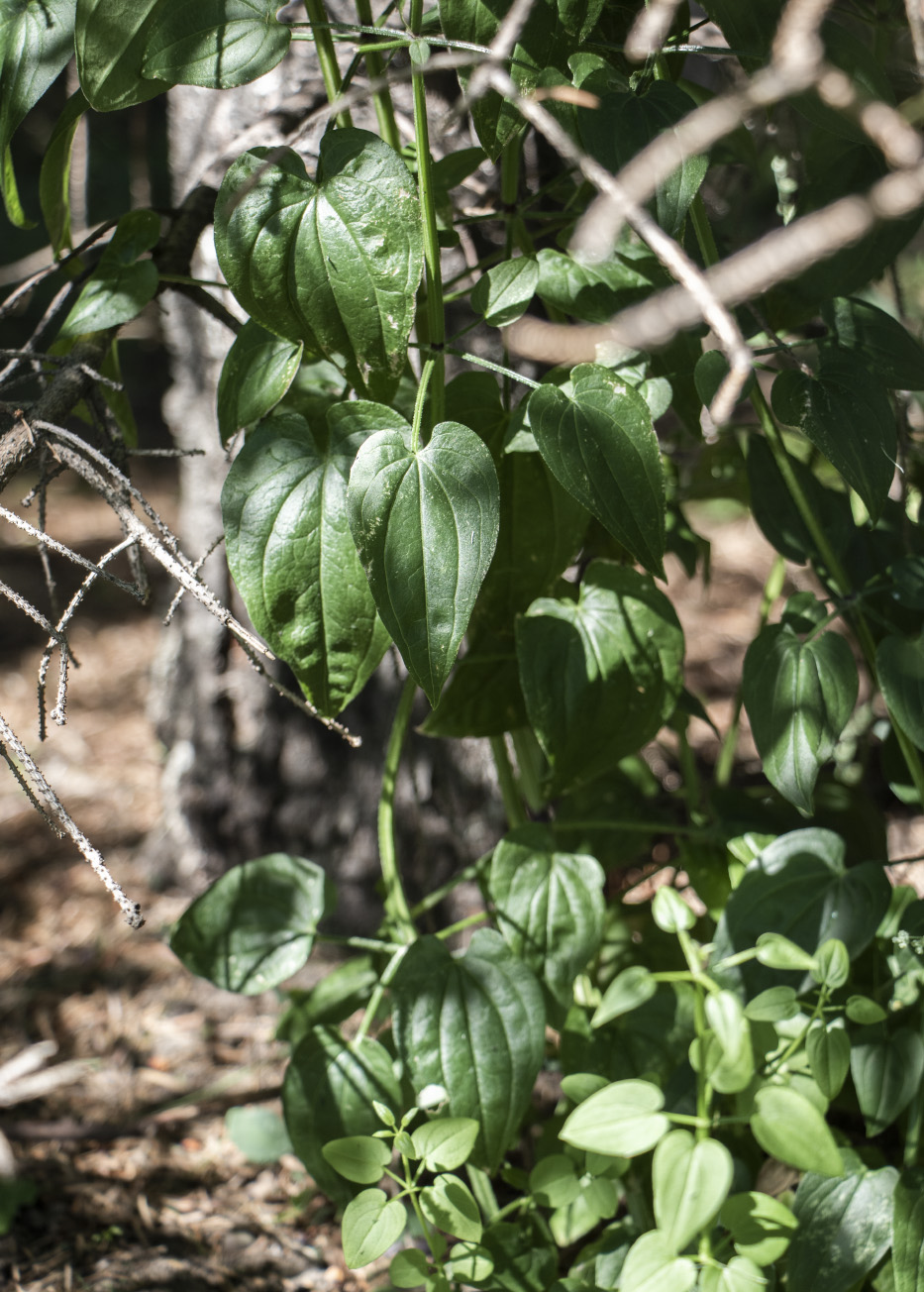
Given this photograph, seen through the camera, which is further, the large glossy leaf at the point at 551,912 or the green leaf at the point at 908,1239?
the large glossy leaf at the point at 551,912

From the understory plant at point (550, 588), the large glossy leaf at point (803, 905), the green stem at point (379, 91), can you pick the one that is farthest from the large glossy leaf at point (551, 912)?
the green stem at point (379, 91)

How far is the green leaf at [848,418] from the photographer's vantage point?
667mm

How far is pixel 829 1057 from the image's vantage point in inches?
26.3

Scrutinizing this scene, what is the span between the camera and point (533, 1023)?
2.53ft

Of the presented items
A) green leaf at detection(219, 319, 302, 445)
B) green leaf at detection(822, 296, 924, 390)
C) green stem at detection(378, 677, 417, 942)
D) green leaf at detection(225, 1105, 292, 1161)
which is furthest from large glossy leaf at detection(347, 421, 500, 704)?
green leaf at detection(225, 1105, 292, 1161)

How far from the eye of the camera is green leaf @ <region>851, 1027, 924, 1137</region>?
740mm

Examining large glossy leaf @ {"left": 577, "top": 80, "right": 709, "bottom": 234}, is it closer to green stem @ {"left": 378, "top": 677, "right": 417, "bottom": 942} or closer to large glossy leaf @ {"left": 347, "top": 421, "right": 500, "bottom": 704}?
large glossy leaf @ {"left": 347, "top": 421, "right": 500, "bottom": 704}

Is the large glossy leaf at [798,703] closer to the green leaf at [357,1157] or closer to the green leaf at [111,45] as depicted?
the green leaf at [357,1157]

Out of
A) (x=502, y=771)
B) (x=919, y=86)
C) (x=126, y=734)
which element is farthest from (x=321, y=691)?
(x=126, y=734)

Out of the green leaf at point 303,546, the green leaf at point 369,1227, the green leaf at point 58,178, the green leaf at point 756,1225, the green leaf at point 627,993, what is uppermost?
the green leaf at point 58,178

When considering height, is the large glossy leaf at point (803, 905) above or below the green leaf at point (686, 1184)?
above

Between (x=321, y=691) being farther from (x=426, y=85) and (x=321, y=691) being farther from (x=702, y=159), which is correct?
(x=426, y=85)

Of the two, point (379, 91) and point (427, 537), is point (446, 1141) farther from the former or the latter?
point (379, 91)

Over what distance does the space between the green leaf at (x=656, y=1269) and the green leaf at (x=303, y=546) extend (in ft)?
1.43
